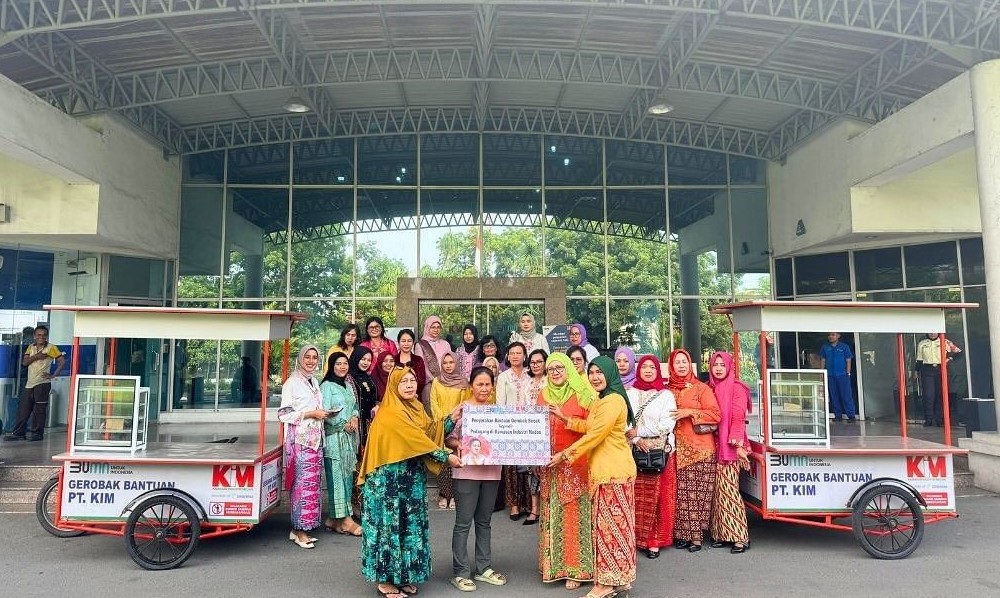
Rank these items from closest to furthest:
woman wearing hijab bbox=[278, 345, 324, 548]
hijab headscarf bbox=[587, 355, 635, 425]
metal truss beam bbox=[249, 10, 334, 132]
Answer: hijab headscarf bbox=[587, 355, 635, 425] < woman wearing hijab bbox=[278, 345, 324, 548] < metal truss beam bbox=[249, 10, 334, 132]

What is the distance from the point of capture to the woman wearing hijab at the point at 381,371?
6.08 m

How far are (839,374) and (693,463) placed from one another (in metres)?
6.86

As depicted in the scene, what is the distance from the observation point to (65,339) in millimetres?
10859

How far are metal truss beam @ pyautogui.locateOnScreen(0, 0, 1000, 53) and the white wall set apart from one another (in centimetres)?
103

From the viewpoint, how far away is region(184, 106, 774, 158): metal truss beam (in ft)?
40.1

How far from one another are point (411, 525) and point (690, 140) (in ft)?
34.0

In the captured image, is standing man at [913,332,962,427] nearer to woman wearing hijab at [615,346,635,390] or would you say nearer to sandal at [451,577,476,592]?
woman wearing hijab at [615,346,635,390]

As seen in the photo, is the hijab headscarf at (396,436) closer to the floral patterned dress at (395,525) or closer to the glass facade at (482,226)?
the floral patterned dress at (395,525)

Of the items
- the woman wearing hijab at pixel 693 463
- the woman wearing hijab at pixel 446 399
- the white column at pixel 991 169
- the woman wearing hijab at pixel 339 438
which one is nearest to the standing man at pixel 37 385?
the woman wearing hijab at pixel 339 438

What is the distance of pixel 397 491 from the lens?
13.5ft

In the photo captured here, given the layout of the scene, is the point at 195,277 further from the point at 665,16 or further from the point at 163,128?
the point at 665,16

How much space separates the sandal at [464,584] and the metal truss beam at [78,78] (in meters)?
8.66

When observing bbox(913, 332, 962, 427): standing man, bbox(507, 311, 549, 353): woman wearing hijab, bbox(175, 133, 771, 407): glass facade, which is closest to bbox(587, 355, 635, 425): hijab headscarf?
bbox(507, 311, 549, 353): woman wearing hijab

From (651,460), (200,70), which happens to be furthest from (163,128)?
(651,460)
